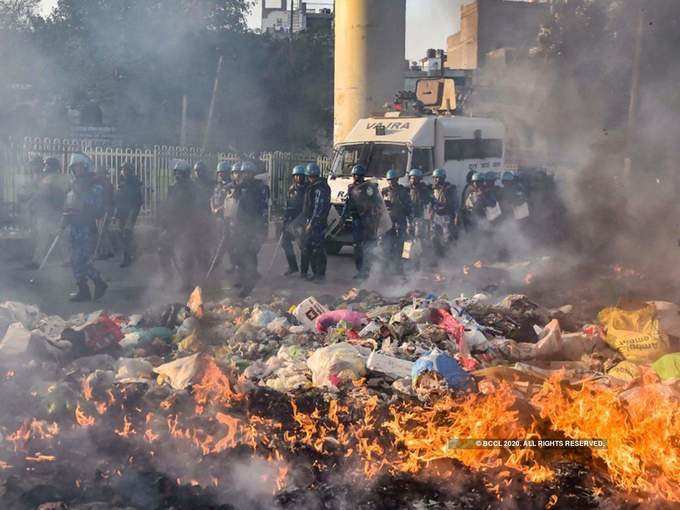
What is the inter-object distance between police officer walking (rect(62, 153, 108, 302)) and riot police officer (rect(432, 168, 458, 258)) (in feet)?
19.5

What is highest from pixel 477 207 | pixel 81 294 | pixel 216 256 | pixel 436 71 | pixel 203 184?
pixel 436 71

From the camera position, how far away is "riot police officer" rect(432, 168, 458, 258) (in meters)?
13.7

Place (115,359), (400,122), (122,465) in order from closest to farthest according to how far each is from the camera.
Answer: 1. (122,465)
2. (115,359)
3. (400,122)

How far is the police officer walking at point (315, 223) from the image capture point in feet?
37.9

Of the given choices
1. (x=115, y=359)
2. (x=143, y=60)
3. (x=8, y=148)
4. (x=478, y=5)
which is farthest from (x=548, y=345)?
(x=478, y=5)

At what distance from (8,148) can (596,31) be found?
673 inches

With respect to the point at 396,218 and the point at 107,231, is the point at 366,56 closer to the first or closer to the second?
the point at 396,218

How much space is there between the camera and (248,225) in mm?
10641

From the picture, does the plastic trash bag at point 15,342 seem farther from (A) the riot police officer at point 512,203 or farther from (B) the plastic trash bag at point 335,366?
(A) the riot police officer at point 512,203

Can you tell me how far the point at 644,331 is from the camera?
704 cm

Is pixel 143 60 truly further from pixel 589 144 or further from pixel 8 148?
pixel 589 144

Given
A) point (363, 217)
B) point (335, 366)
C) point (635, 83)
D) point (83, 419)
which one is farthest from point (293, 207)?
point (635, 83)

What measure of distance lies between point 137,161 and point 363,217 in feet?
21.5

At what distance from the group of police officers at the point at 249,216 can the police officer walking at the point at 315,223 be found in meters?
0.01
